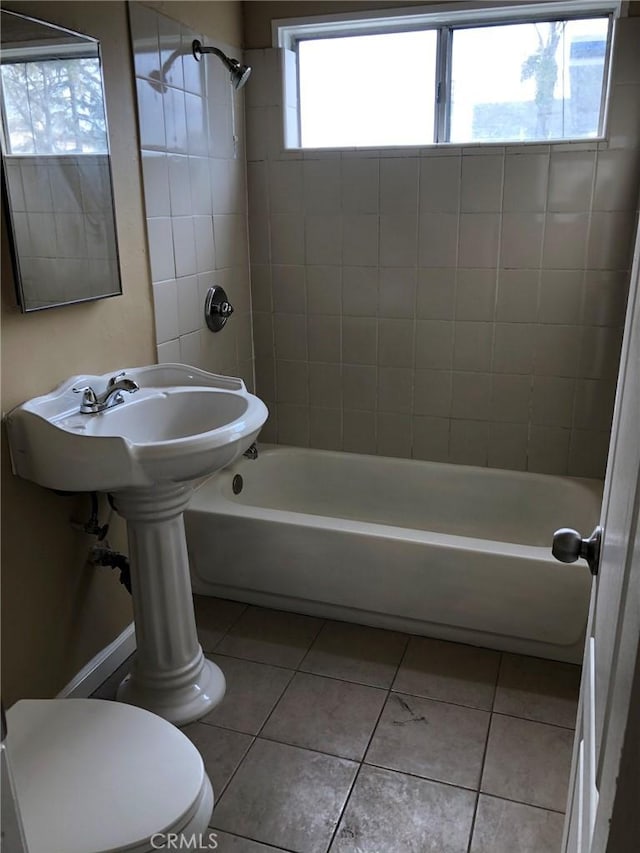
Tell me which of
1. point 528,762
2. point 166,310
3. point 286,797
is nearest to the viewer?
point 286,797

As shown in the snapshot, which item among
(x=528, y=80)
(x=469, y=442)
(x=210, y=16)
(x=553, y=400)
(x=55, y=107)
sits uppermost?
(x=210, y=16)

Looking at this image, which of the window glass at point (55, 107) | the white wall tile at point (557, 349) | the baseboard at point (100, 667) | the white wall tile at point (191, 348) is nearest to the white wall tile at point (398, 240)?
the white wall tile at point (557, 349)

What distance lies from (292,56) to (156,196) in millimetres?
978

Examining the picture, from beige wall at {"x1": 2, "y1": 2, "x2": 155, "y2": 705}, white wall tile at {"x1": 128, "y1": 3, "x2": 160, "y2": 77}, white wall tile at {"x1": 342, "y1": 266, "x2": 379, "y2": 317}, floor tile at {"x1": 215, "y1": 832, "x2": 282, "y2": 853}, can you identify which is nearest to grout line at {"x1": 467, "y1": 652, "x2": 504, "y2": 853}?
floor tile at {"x1": 215, "y1": 832, "x2": 282, "y2": 853}

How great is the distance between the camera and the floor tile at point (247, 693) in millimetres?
1977

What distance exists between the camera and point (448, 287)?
2686 millimetres

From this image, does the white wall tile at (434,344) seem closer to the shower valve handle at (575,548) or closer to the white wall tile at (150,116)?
the white wall tile at (150,116)

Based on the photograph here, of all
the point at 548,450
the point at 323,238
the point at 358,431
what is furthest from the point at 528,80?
the point at 358,431

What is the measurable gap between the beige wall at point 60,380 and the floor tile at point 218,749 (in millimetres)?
421

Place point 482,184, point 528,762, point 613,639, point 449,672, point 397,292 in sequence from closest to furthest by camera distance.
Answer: point 613,639 → point 528,762 → point 449,672 → point 482,184 → point 397,292

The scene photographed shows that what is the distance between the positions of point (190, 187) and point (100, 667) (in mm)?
1616

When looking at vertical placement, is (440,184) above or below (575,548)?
above

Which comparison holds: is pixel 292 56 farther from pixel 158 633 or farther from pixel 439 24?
pixel 158 633

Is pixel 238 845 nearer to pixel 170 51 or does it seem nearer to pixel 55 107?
pixel 55 107
